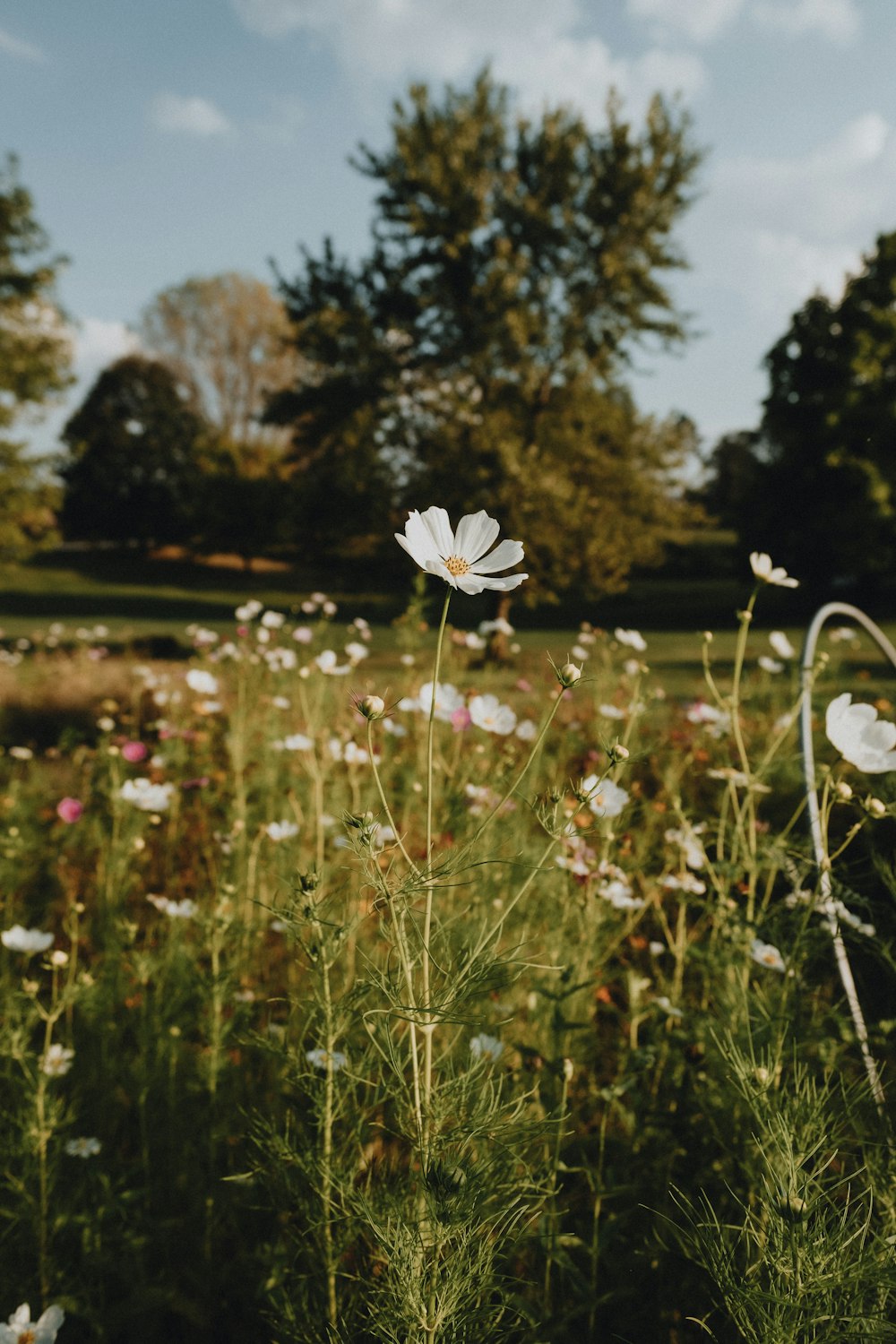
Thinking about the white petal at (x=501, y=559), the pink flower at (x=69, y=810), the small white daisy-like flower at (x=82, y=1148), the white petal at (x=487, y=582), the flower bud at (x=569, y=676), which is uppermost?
the white petal at (x=501, y=559)

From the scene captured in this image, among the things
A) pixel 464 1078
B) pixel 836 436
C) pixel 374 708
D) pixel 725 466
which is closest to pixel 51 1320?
pixel 464 1078

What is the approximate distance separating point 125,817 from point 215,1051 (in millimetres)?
1637

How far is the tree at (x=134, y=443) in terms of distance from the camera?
27.5m

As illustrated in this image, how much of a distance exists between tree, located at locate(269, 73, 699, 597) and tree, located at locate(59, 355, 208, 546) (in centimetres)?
1567

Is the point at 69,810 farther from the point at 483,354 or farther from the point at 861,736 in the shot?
the point at 483,354

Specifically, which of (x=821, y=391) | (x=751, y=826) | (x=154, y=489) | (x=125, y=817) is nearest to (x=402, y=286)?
(x=821, y=391)

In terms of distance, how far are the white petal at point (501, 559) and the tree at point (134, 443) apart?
27639 millimetres

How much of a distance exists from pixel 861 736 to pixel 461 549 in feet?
2.39

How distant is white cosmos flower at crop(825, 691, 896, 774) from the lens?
121cm

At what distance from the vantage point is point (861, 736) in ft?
4.19

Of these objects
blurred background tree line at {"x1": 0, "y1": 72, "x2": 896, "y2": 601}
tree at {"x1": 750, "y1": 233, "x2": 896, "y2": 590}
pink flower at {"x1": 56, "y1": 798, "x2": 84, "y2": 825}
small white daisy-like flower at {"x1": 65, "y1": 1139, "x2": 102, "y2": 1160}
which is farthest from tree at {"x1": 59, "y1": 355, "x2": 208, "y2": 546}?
small white daisy-like flower at {"x1": 65, "y1": 1139, "x2": 102, "y2": 1160}

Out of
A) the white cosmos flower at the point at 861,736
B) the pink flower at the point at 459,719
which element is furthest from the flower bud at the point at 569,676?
the pink flower at the point at 459,719

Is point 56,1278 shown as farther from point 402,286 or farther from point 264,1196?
point 402,286

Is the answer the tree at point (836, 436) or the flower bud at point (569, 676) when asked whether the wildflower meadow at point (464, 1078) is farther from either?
the tree at point (836, 436)
